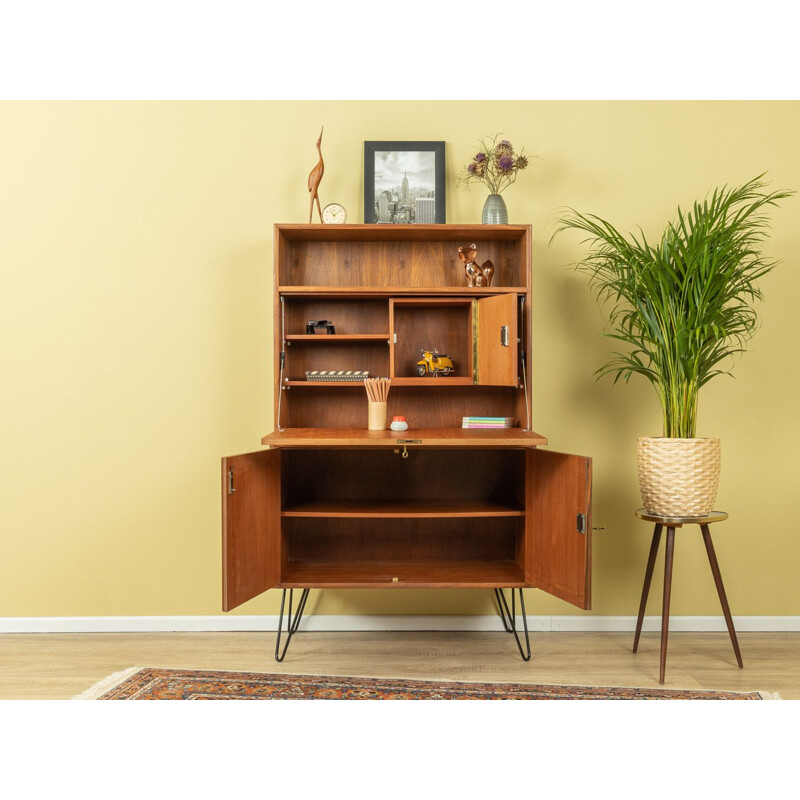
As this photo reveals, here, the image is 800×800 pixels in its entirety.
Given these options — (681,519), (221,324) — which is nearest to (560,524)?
(681,519)

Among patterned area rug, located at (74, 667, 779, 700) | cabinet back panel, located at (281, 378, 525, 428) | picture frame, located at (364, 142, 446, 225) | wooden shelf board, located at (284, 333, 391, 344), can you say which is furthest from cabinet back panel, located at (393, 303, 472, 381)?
patterned area rug, located at (74, 667, 779, 700)

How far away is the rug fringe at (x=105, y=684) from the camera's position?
278cm

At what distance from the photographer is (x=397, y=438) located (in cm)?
297

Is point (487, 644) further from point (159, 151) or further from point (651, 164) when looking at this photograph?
point (159, 151)

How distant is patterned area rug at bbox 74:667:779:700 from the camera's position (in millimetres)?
2775

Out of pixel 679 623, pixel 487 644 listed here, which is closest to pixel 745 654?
pixel 679 623

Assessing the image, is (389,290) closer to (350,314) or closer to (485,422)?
(350,314)

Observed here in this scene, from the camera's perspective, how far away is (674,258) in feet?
9.69

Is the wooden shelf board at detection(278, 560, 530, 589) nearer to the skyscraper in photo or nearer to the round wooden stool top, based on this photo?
the round wooden stool top

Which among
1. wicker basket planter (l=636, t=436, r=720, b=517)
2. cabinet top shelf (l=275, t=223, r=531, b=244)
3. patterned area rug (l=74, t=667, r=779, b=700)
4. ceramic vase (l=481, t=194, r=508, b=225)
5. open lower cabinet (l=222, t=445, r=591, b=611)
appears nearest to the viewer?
patterned area rug (l=74, t=667, r=779, b=700)

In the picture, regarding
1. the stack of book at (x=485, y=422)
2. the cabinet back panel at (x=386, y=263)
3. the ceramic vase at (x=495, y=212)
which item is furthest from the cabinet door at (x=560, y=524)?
the ceramic vase at (x=495, y=212)

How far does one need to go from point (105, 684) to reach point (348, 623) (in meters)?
1.15

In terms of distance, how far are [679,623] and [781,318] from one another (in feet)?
5.23

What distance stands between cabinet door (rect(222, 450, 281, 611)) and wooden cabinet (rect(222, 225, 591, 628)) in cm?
4
